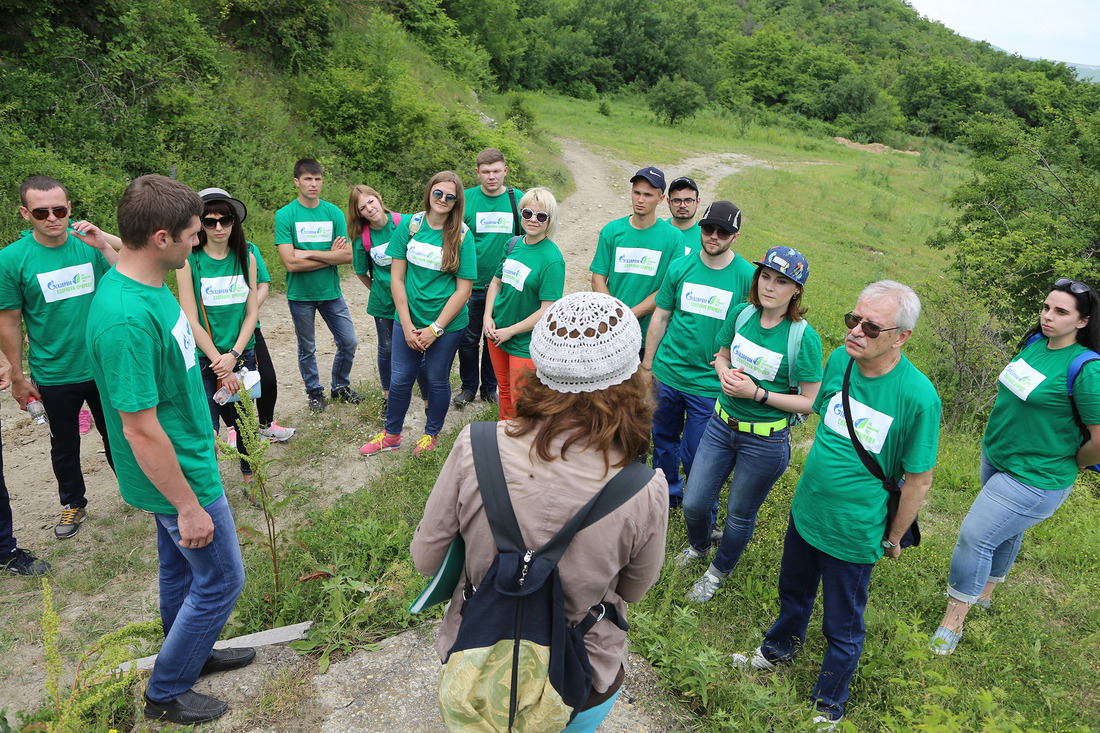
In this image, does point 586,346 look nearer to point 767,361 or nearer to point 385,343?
point 767,361

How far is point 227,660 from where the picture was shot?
118 inches

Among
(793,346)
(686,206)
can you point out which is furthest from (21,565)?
(686,206)

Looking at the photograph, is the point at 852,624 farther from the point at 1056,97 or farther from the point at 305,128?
the point at 1056,97

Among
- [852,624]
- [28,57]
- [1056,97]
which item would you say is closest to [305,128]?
[28,57]

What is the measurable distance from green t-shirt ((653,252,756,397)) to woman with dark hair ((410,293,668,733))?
2.38 m

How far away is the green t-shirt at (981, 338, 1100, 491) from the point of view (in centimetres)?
336

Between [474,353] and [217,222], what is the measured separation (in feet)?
8.37

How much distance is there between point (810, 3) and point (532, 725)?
342ft

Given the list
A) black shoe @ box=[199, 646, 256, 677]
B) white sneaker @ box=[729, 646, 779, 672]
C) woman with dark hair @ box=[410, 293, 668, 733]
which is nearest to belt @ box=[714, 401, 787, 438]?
white sneaker @ box=[729, 646, 779, 672]

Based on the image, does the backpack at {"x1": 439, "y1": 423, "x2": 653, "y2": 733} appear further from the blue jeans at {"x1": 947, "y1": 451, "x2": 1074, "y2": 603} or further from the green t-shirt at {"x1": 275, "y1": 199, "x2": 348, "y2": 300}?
the green t-shirt at {"x1": 275, "y1": 199, "x2": 348, "y2": 300}

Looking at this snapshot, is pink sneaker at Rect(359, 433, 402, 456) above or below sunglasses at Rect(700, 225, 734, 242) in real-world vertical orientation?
below

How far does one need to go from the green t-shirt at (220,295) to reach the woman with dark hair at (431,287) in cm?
110

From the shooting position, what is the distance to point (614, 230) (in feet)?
16.2

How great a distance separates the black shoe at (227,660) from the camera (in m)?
2.97
